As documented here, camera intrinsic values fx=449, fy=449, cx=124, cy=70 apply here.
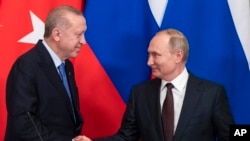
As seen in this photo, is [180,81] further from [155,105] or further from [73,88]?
[73,88]

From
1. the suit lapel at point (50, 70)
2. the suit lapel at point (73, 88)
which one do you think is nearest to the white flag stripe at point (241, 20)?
the suit lapel at point (73, 88)

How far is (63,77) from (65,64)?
0.34ft

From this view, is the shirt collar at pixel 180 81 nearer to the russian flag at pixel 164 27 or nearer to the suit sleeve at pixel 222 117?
the suit sleeve at pixel 222 117

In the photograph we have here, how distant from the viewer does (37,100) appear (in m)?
1.68

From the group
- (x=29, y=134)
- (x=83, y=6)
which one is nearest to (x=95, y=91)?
(x=83, y=6)

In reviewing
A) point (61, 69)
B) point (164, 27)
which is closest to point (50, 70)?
point (61, 69)

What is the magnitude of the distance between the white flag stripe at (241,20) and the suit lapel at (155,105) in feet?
1.76

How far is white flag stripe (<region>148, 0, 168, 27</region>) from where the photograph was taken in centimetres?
221

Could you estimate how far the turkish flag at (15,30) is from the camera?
84.7 inches

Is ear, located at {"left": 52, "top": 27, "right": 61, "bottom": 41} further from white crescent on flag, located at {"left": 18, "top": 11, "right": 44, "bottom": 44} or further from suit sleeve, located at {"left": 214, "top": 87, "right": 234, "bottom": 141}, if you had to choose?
suit sleeve, located at {"left": 214, "top": 87, "right": 234, "bottom": 141}

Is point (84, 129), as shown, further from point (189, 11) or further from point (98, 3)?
point (189, 11)

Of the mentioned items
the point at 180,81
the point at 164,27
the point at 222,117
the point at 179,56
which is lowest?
the point at 222,117

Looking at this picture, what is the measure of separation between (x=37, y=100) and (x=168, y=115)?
53 centimetres

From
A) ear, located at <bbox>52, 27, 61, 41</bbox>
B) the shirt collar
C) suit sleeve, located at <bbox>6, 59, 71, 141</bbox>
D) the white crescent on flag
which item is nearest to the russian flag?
the white crescent on flag
